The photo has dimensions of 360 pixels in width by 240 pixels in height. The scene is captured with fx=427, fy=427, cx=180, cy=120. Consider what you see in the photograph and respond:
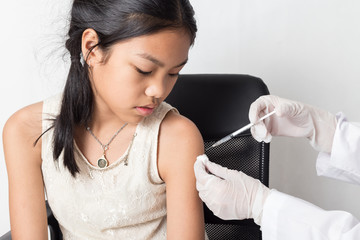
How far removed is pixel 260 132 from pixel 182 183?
28 centimetres

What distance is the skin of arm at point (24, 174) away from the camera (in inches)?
49.3

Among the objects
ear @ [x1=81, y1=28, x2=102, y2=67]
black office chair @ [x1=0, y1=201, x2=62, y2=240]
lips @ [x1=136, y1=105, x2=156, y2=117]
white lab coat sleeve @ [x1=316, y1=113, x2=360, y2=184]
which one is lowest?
black office chair @ [x1=0, y1=201, x2=62, y2=240]

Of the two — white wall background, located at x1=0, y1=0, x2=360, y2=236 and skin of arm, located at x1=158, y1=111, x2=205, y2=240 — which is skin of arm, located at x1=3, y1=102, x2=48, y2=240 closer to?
skin of arm, located at x1=158, y1=111, x2=205, y2=240

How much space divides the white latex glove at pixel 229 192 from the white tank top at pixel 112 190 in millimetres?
163

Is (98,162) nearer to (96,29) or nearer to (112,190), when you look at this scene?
(112,190)

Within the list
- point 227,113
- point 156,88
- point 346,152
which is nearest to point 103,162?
point 156,88

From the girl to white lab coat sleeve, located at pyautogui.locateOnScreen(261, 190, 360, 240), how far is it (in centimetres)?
21

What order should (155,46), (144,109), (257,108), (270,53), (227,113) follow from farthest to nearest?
(270,53) < (227,113) < (257,108) < (144,109) < (155,46)

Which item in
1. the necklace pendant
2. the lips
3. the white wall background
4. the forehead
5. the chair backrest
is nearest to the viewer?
the forehead

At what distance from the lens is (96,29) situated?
1083 millimetres

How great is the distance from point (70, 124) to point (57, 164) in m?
0.13

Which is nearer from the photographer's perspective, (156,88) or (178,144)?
(156,88)

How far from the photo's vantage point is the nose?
41.9 inches

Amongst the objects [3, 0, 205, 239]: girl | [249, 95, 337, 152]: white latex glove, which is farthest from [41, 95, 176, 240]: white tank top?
[249, 95, 337, 152]: white latex glove
